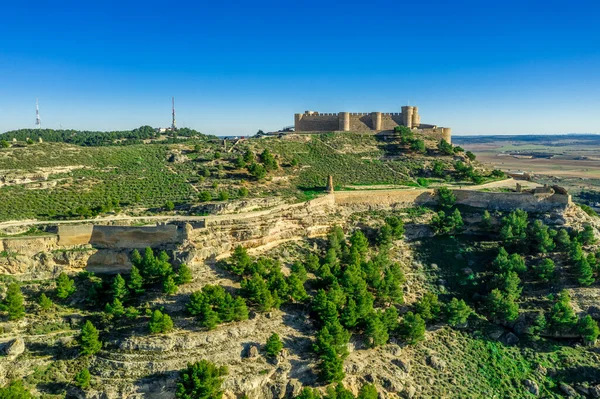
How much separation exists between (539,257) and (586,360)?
44.4ft

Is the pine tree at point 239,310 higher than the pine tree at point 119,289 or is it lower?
lower

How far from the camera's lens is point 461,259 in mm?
53219

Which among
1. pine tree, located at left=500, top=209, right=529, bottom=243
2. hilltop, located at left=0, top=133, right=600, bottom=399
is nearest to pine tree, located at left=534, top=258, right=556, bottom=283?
hilltop, located at left=0, top=133, right=600, bottom=399

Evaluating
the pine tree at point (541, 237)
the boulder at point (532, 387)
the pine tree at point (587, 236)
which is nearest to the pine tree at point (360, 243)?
the boulder at point (532, 387)

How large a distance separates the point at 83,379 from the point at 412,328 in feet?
95.9

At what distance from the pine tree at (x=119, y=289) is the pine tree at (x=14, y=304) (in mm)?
7394

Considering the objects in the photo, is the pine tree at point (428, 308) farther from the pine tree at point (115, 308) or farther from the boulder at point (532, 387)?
the pine tree at point (115, 308)

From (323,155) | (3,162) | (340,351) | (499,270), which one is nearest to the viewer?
(340,351)

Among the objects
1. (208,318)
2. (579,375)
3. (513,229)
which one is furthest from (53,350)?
(513,229)

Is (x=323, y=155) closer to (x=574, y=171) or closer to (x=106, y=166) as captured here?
(x=106, y=166)

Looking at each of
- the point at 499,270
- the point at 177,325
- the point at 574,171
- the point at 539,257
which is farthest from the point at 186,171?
the point at 574,171

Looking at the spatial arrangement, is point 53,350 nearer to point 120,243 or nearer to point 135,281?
point 135,281

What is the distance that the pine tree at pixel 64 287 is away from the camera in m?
39.2

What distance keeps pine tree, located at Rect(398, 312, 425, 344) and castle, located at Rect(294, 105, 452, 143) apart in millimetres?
49148
